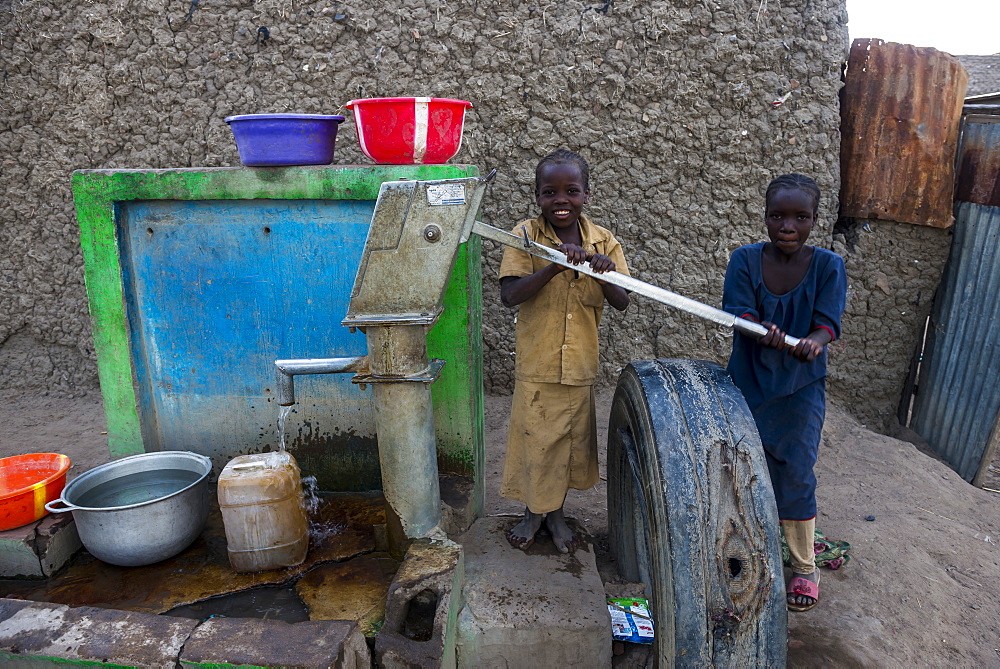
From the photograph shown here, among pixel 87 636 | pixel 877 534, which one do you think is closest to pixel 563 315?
pixel 87 636

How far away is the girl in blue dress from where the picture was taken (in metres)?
Answer: 1.96

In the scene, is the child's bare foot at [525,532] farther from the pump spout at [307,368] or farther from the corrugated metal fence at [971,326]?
the corrugated metal fence at [971,326]

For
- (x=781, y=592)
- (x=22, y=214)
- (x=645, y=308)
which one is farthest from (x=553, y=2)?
(x=22, y=214)

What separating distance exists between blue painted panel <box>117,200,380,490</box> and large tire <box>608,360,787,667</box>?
48.1 inches

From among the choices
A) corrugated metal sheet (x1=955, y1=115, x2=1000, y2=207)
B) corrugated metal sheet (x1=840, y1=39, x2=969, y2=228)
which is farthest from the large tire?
corrugated metal sheet (x1=955, y1=115, x2=1000, y2=207)

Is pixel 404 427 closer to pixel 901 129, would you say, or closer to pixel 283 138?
pixel 283 138

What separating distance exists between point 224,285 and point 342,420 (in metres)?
0.67

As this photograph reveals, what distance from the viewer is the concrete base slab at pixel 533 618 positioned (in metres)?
1.83

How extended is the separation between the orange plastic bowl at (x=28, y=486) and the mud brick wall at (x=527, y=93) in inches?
80.8

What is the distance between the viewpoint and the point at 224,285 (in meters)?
2.32

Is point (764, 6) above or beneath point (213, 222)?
above

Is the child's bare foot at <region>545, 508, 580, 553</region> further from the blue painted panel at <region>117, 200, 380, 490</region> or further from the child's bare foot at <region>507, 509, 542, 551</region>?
the blue painted panel at <region>117, 200, 380, 490</region>

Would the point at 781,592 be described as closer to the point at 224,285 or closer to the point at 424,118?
the point at 424,118

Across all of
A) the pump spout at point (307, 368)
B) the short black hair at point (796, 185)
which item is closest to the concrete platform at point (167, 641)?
the pump spout at point (307, 368)
